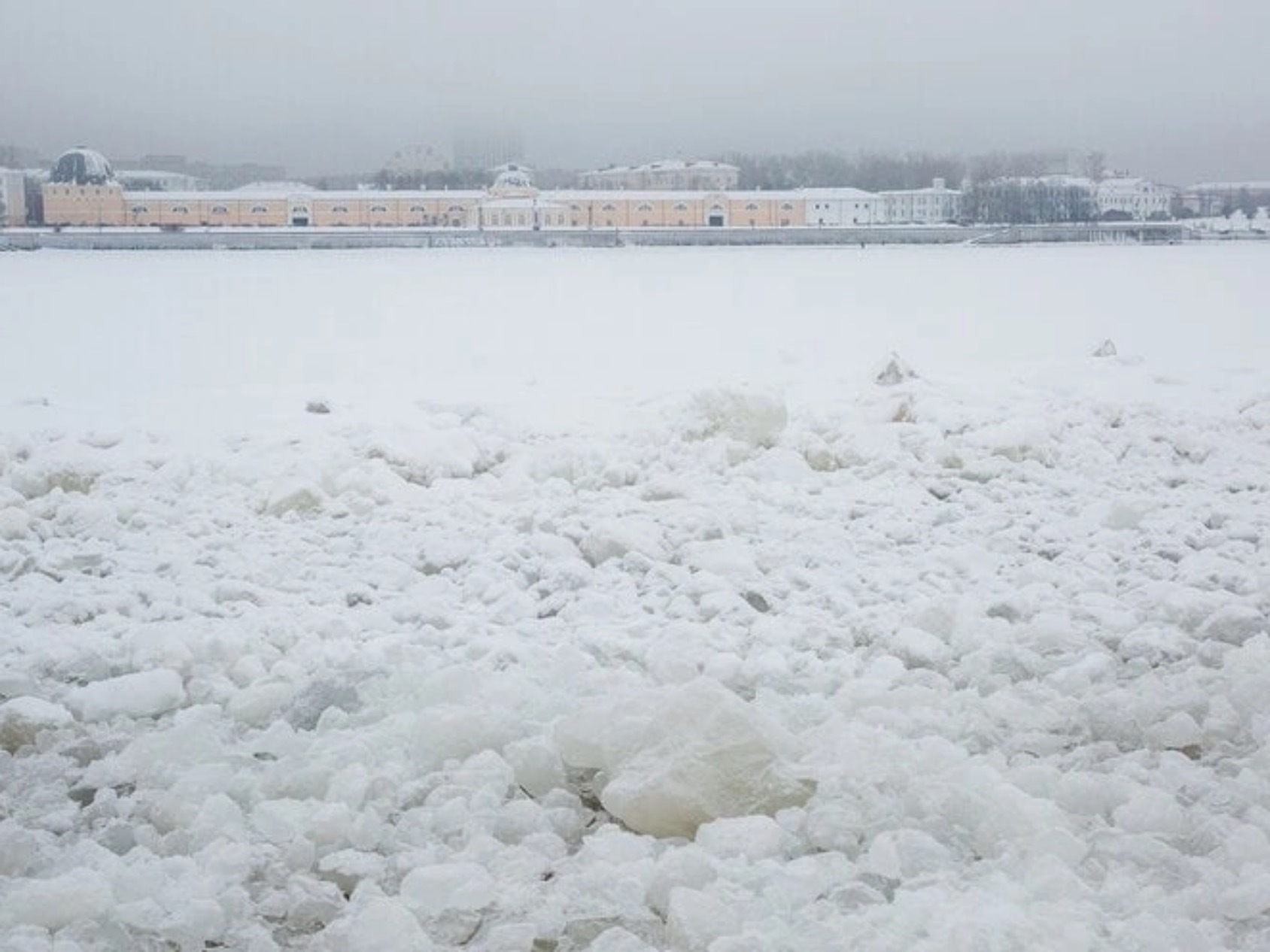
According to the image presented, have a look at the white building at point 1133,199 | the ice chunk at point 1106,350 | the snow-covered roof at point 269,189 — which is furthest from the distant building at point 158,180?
the ice chunk at point 1106,350

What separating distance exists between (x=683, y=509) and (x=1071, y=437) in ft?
7.00

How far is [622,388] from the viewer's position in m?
8.25

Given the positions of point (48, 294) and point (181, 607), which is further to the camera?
point (48, 294)

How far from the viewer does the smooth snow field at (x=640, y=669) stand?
2221 mm

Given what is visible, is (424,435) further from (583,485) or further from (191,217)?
(191,217)

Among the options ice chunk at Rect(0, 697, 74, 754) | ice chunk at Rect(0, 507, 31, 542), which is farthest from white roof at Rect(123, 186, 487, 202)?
ice chunk at Rect(0, 697, 74, 754)

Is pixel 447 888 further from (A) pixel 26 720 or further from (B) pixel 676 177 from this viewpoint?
(B) pixel 676 177

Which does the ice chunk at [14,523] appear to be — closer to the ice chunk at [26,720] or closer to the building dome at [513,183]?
the ice chunk at [26,720]

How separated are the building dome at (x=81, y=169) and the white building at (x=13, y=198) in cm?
654

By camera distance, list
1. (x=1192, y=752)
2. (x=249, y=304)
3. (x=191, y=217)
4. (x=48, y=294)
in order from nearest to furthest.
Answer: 1. (x=1192, y=752)
2. (x=249, y=304)
3. (x=48, y=294)
4. (x=191, y=217)

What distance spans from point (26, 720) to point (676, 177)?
11090 cm

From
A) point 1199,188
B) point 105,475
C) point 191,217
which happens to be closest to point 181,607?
point 105,475

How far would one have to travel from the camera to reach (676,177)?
364 feet

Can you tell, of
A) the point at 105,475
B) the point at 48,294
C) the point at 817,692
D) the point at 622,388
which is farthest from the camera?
the point at 48,294
